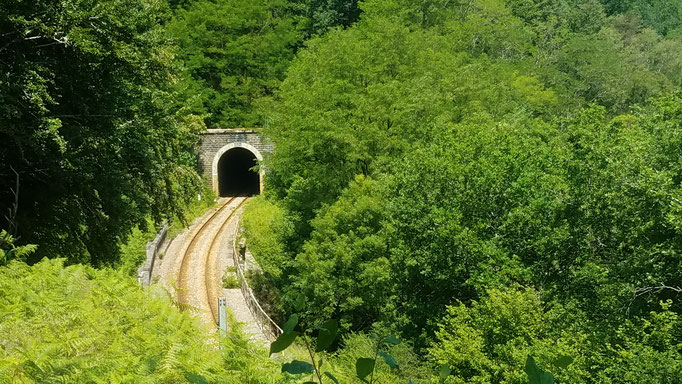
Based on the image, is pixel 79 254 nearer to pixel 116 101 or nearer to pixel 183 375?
pixel 116 101

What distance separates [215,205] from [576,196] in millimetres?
30321

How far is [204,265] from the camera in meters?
29.2

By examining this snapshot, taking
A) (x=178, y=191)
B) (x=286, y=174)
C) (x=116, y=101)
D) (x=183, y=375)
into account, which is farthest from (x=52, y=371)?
(x=286, y=174)

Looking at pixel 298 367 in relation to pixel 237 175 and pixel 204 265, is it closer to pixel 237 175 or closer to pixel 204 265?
pixel 204 265

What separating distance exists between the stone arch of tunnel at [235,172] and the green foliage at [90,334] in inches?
1474

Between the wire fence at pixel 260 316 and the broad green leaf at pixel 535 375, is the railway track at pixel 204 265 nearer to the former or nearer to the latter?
the wire fence at pixel 260 316

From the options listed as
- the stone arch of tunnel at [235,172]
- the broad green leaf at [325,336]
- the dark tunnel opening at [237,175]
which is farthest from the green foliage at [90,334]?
the dark tunnel opening at [237,175]

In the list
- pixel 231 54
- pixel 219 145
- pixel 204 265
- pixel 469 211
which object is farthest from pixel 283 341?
pixel 231 54

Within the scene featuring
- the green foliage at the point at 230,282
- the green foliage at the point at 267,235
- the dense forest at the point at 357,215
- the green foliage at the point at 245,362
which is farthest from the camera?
the green foliage at the point at 267,235

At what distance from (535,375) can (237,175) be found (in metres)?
53.1

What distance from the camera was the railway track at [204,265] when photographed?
24109mm

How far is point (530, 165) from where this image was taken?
65.5 ft

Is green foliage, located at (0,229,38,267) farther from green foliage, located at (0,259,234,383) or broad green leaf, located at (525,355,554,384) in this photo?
broad green leaf, located at (525,355,554,384)

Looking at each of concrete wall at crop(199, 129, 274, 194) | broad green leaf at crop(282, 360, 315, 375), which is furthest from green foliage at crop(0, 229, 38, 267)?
concrete wall at crop(199, 129, 274, 194)
